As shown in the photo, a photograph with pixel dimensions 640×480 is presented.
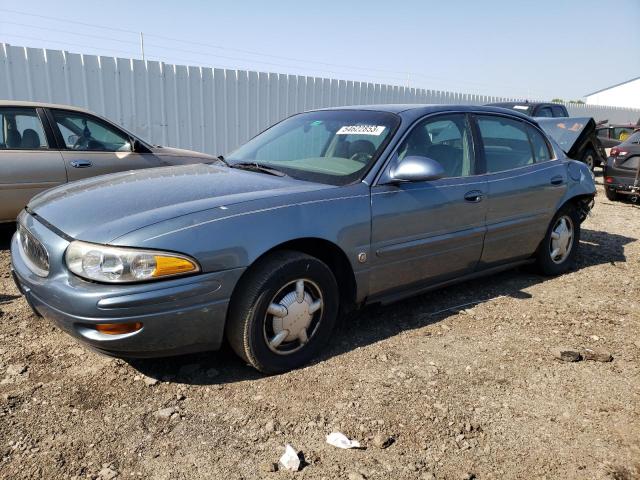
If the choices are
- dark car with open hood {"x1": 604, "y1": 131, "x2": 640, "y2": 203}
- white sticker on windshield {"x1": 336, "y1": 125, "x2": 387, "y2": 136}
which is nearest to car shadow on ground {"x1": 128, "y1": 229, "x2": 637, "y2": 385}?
white sticker on windshield {"x1": 336, "y1": 125, "x2": 387, "y2": 136}

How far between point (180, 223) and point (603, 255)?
17.4 ft

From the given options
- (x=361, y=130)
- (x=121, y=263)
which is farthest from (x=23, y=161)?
(x=361, y=130)

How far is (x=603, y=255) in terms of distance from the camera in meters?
5.92

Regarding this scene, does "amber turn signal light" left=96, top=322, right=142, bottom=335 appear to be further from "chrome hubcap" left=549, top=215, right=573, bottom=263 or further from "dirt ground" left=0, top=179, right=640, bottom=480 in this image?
"chrome hubcap" left=549, top=215, right=573, bottom=263

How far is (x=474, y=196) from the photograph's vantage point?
12.7 ft

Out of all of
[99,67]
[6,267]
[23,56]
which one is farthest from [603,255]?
[23,56]

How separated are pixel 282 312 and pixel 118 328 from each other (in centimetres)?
89

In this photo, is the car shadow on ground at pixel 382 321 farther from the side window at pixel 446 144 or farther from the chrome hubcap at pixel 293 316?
the side window at pixel 446 144

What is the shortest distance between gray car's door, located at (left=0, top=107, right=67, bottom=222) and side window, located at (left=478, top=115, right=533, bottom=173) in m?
4.30

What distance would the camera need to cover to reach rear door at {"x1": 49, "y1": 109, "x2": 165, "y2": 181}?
5434 millimetres

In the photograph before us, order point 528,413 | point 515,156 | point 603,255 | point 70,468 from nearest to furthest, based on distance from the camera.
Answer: point 70,468 < point 528,413 < point 515,156 < point 603,255

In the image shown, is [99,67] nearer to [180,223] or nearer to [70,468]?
[180,223]

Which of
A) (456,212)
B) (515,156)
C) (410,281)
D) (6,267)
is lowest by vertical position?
(6,267)

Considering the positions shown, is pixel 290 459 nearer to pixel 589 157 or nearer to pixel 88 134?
pixel 88 134
